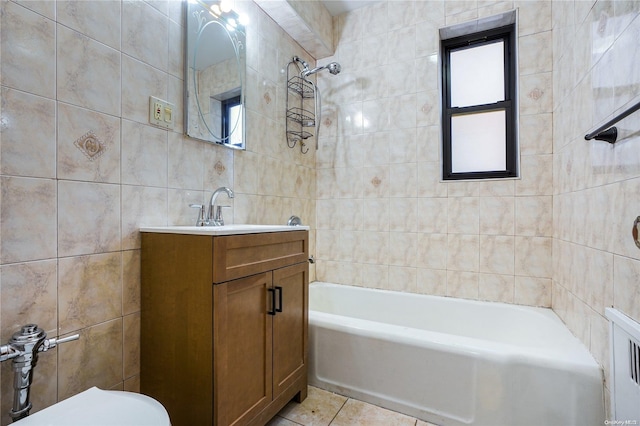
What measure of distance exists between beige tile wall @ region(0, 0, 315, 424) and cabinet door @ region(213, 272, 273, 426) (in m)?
0.46

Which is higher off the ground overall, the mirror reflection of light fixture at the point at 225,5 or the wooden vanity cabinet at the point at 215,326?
the mirror reflection of light fixture at the point at 225,5

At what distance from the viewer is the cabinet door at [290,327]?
4.51ft

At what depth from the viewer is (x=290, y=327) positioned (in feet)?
4.80

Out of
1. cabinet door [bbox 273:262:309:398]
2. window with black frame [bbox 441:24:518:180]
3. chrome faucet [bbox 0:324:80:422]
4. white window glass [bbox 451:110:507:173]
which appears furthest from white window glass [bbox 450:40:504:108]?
chrome faucet [bbox 0:324:80:422]

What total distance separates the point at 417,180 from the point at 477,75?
88cm

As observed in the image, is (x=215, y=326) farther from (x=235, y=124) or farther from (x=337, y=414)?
(x=235, y=124)

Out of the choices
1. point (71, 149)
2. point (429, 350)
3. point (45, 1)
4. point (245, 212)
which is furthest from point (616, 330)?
point (45, 1)

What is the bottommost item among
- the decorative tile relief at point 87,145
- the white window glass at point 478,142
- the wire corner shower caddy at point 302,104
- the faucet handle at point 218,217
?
the faucet handle at point 218,217

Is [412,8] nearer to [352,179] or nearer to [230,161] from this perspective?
[352,179]

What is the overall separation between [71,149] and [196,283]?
0.64 metres

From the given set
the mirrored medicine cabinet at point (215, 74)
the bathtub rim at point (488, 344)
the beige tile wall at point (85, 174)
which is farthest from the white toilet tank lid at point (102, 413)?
the mirrored medicine cabinet at point (215, 74)

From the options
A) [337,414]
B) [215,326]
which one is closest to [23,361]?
[215,326]

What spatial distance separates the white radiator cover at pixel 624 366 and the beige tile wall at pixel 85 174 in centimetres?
174

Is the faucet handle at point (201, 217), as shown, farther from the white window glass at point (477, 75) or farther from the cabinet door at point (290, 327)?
the white window glass at point (477, 75)
